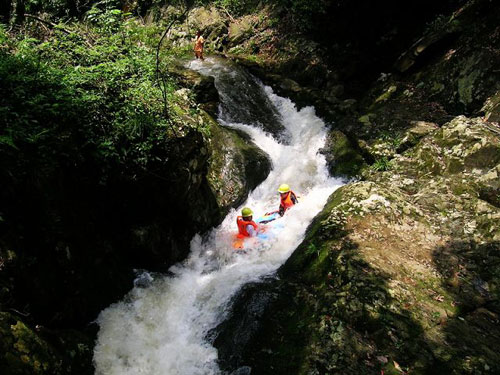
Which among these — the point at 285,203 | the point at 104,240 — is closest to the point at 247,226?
the point at 285,203

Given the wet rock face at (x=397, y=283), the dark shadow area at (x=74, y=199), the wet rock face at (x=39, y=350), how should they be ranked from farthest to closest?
the wet rock face at (x=397, y=283) → the dark shadow area at (x=74, y=199) → the wet rock face at (x=39, y=350)

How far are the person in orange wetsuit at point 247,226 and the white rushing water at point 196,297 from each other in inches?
10.5

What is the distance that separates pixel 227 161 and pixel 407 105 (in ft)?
20.0

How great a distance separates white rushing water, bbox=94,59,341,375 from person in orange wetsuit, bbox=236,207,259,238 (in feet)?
0.87

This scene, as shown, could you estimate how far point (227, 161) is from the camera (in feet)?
30.1

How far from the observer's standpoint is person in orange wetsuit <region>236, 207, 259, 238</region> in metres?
7.66

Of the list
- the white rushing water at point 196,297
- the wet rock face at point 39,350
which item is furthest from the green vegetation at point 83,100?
the white rushing water at point 196,297

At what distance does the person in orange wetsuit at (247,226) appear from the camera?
766 cm

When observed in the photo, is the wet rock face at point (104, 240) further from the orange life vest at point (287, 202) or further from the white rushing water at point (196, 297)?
the orange life vest at point (287, 202)

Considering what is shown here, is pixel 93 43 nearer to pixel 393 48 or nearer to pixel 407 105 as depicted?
pixel 407 105

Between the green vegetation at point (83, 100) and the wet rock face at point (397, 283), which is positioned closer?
the green vegetation at point (83, 100)

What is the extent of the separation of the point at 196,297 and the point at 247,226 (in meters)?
2.06

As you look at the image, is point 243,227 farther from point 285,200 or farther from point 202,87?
point 202,87

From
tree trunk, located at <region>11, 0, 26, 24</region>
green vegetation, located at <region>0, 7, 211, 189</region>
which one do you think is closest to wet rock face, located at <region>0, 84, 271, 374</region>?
green vegetation, located at <region>0, 7, 211, 189</region>
